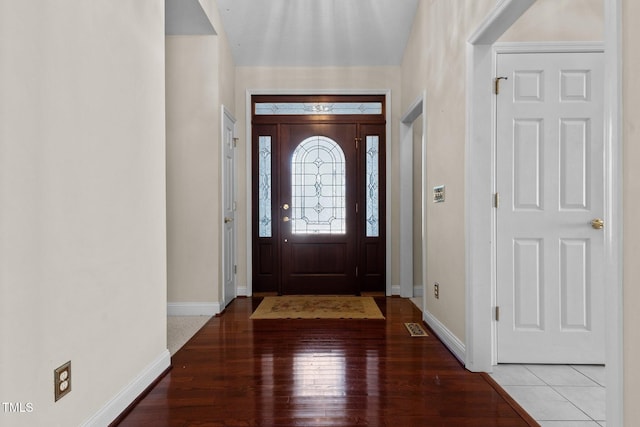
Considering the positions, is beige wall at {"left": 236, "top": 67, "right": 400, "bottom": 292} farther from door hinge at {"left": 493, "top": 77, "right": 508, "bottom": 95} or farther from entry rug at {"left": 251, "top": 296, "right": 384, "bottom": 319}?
door hinge at {"left": 493, "top": 77, "right": 508, "bottom": 95}

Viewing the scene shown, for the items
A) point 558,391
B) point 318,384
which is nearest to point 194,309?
point 318,384

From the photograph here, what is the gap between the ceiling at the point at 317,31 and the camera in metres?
4.08

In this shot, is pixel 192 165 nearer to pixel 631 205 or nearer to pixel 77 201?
pixel 77 201

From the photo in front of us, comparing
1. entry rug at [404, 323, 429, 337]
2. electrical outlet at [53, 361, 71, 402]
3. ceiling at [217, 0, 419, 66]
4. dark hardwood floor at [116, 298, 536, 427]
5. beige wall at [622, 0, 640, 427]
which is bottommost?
entry rug at [404, 323, 429, 337]

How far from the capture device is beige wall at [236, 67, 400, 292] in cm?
479

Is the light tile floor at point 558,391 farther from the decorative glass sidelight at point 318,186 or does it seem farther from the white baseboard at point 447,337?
the decorative glass sidelight at point 318,186

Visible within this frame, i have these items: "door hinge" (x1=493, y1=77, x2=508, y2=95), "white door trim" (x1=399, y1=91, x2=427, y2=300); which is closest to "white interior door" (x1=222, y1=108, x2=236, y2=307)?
"white door trim" (x1=399, y1=91, x2=427, y2=300)

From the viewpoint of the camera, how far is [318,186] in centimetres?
486

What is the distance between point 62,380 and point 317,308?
9.22 feet

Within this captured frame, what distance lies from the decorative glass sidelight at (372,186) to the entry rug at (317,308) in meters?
0.90

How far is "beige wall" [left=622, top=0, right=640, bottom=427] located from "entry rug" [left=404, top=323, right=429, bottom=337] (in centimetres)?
210

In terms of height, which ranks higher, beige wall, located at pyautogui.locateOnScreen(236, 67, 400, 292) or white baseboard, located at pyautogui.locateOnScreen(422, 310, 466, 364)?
beige wall, located at pyautogui.locateOnScreen(236, 67, 400, 292)

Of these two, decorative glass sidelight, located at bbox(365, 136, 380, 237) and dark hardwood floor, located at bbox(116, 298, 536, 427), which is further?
decorative glass sidelight, located at bbox(365, 136, 380, 237)

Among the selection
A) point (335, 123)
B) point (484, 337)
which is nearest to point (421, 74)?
point (335, 123)
